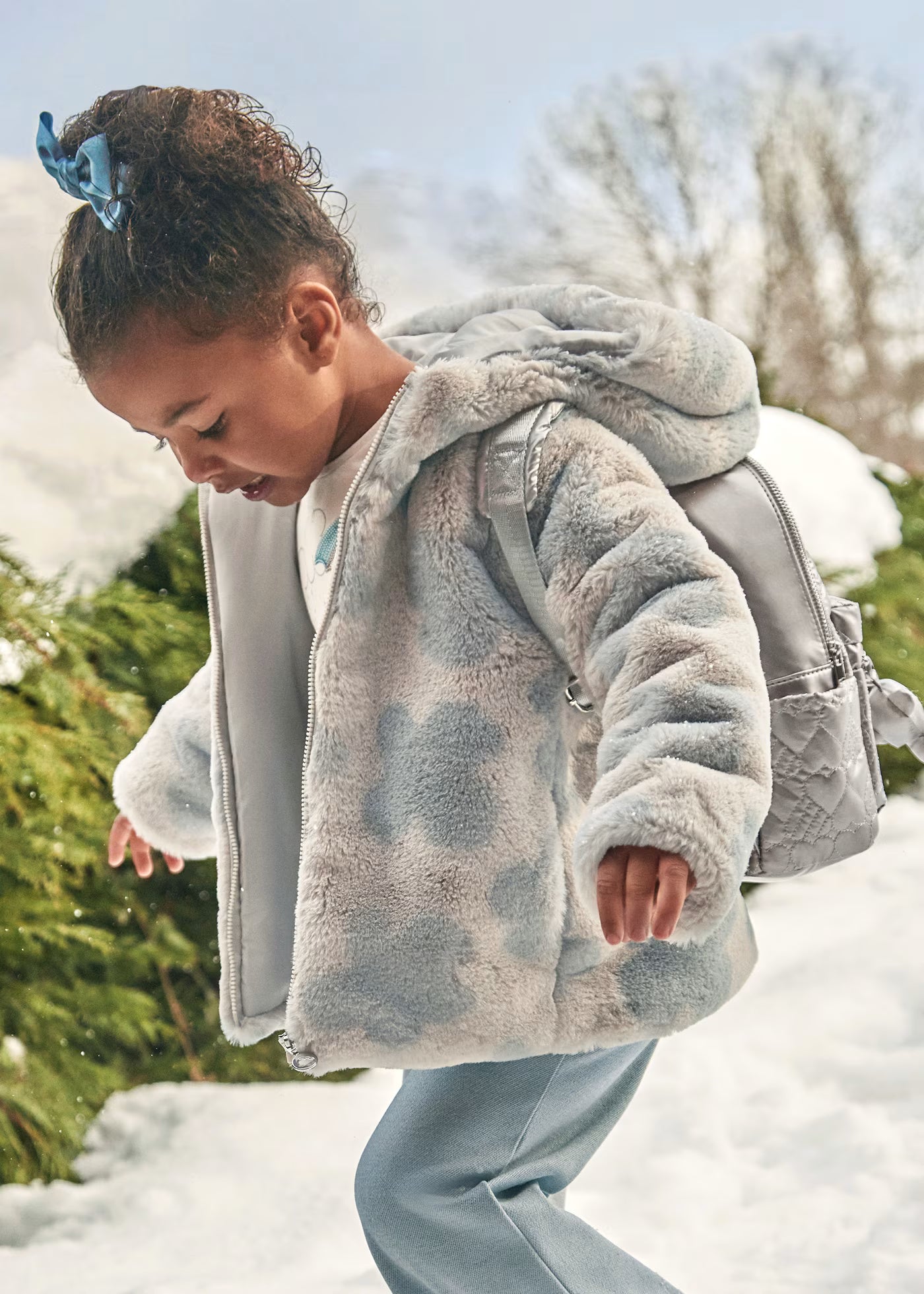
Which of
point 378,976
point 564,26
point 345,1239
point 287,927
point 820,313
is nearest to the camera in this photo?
point 378,976

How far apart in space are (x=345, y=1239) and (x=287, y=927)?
75 centimetres

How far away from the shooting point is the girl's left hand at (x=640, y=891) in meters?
0.75

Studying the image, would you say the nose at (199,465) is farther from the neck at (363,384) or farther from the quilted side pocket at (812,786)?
the quilted side pocket at (812,786)

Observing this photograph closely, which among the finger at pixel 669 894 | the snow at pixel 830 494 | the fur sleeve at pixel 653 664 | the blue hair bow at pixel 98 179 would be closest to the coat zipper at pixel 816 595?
the fur sleeve at pixel 653 664

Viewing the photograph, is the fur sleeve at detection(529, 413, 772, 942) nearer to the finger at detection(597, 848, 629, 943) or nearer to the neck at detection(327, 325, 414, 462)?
the finger at detection(597, 848, 629, 943)

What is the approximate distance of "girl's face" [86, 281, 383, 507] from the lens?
956mm

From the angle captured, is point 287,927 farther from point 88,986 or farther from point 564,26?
point 564,26

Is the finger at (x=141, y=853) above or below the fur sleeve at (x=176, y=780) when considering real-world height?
below

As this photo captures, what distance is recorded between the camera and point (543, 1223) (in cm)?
100

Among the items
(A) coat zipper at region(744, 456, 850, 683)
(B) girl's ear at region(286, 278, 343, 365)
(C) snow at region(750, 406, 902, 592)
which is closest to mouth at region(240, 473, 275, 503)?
(B) girl's ear at region(286, 278, 343, 365)

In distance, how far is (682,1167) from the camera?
5.70 feet

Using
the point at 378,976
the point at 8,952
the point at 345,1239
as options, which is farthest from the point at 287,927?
the point at 8,952

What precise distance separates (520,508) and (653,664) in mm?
156

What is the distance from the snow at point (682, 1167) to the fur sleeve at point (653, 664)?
907 mm
